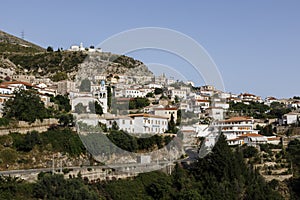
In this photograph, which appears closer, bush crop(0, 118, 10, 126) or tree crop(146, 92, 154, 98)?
bush crop(0, 118, 10, 126)

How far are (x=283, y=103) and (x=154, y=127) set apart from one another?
27.5 m

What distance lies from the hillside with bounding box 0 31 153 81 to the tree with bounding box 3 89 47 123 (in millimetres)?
21461

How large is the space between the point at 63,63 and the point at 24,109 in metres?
29.3

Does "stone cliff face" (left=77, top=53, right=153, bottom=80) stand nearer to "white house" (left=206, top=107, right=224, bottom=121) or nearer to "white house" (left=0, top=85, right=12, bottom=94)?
"white house" (left=206, top=107, right=224, bottom=121)

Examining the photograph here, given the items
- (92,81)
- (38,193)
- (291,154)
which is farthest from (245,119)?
(38,193)

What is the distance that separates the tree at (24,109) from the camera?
89.5ft

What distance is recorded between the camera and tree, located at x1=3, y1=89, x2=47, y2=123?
27266 mm

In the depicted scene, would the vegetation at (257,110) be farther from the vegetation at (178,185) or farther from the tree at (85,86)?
the vegetation at (178,185)

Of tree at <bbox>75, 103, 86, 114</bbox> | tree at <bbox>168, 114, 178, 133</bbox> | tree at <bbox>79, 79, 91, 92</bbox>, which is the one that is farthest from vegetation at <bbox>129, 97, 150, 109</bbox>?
tree at <bbox>75, 103, 86, 114</bbox>

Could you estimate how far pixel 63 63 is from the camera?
56.4 m

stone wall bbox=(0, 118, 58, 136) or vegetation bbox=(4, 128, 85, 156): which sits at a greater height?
stone wall bbox=(0, 118, 58, 136)

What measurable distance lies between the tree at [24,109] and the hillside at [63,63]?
2146 centimetres

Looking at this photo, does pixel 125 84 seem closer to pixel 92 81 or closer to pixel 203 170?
pixel 92 81

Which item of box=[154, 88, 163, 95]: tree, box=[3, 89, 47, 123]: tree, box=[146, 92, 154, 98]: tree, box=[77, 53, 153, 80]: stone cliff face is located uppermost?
box=[77, 53, 153, 80]: stone cliff face
